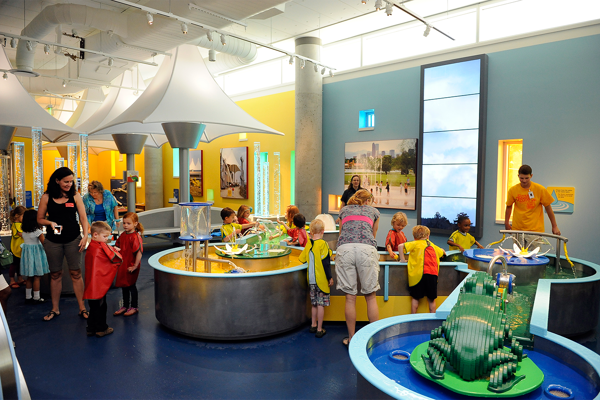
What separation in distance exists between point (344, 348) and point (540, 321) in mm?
2151

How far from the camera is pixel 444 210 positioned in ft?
25.7

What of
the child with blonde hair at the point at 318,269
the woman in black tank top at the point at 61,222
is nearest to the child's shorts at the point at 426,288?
the child with blonde hair at the point at 318,269

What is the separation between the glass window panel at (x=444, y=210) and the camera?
7.46 metres

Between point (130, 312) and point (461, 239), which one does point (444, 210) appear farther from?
point (130, 312)

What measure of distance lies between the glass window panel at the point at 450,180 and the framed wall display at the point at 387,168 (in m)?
0.33

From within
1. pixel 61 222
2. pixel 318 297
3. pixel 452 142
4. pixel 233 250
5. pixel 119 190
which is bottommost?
pixel 318 297

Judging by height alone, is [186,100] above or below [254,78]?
below

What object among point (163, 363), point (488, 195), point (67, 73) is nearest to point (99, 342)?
point (163, 363)

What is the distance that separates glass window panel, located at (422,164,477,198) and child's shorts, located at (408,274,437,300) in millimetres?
3844

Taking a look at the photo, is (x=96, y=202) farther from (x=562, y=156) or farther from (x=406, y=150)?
(x=562, y=156)

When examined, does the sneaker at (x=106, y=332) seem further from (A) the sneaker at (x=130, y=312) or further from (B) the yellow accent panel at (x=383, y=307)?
(B) the yellow accent panel at (x=383, y=307)

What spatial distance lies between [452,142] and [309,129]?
10.8 feet

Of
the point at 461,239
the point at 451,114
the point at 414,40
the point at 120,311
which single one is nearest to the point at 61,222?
the point at 120,311

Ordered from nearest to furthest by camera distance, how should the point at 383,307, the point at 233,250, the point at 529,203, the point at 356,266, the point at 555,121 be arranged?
the point at 356,266
the point at 383,307
the point at 233,250
the point at 529,203
the point at 555,121
